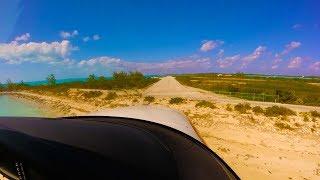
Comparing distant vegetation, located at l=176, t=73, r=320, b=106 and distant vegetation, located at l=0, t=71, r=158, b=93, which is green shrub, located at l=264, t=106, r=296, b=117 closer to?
distant vegetation, located at l=176, t=73, r=320, b=106

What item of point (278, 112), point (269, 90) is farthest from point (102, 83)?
point (278, 112)

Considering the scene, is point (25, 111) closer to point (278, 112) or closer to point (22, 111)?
point (22, 111)

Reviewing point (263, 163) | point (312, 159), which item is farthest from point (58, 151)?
point (312, 159)

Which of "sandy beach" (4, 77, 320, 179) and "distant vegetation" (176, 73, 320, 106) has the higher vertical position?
"sandy beach" (4, 77, 320, 179)

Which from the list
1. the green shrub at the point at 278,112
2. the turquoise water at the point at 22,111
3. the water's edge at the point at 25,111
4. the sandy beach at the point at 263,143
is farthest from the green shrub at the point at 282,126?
the turquoise water at the point at 22,111

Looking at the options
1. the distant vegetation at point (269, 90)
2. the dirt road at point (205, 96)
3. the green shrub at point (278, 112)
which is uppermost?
the green shrub at point (278, 112)

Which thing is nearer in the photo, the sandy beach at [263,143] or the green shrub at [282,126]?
the sandy beach at [263,143]

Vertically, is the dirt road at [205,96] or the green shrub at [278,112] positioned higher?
the green shrub at [278,112]

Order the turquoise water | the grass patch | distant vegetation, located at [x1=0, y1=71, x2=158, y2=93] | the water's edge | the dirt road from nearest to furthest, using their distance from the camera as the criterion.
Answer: the grass patch → the dirt road → the water's edge → the turquoise water → distant vegetation, located at [x1=0, y1=71, x2=158, y2=93]

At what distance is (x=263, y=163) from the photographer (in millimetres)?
12594

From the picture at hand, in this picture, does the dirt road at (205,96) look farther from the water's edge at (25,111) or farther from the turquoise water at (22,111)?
the turquoise water at (22,111)

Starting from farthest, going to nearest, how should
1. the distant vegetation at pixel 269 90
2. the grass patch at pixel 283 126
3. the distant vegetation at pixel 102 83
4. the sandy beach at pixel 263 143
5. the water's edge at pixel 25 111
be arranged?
the distant vegetation at pixel 102 83, the distant vegetation at pixel 269 90, the water's edge at pixel 25 111, the grass patch at pixel 283 126, the sandy beach at pixel 263 143

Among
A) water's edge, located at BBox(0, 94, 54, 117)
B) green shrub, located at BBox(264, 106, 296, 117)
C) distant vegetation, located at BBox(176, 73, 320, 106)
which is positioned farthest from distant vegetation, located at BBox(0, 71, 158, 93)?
green shrub, located at BBox(264, 106, 296, 117)

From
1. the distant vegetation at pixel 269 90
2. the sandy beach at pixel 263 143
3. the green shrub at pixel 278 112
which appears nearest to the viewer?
the sandy beach at pixel 263 143
